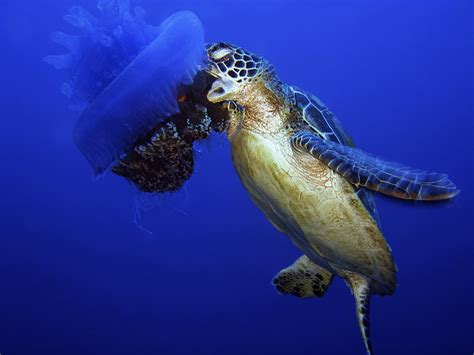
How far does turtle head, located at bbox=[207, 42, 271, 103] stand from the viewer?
241 cm

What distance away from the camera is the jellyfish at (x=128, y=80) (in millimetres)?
1723

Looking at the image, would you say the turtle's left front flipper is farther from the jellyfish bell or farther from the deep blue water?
the deep blue water

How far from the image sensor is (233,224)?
24.3 meters

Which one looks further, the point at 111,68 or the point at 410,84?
the point at 410,84

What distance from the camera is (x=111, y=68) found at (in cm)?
184

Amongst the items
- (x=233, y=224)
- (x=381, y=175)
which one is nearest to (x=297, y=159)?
(x=381, y=175)

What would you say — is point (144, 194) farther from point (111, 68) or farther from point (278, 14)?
point (278, 14)

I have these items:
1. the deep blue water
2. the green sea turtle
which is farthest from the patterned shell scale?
the deep blue water

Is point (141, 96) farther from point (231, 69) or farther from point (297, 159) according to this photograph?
point (297, 159)

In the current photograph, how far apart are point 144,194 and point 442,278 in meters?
26.3

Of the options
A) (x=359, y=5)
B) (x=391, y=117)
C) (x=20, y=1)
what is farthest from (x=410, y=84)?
(x=20, y=1)

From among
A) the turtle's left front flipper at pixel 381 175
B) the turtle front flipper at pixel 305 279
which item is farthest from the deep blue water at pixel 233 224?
the turtle's left front flipper at pixel 381 175

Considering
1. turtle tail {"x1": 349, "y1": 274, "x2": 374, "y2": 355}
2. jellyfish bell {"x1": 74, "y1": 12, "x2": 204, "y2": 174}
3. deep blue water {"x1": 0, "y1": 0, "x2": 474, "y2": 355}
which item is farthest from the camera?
deep blue water {"x1": 0, "y1": 0, "x2": 474, "y2": 355}

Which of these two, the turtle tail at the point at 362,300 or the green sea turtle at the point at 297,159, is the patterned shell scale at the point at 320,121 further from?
the turtle tail at the point at 362,300
